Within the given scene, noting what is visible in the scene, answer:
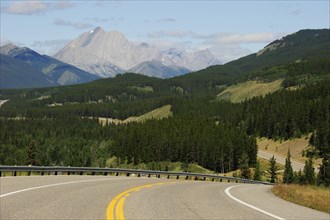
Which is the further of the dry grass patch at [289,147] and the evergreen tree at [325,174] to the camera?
the dry grass patch at [289,147]

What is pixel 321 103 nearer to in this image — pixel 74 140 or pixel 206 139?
pixel 206 139

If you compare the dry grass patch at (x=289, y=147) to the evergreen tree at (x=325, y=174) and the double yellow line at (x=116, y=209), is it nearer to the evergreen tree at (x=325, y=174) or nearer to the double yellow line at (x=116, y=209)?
the evergreen tree at (x=325, y=174)

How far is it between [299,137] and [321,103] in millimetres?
17386

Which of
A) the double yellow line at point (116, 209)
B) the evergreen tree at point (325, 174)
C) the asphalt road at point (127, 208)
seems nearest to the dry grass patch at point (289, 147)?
the evergreen tree at point (325, 174)

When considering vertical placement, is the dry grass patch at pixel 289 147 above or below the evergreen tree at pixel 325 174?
above

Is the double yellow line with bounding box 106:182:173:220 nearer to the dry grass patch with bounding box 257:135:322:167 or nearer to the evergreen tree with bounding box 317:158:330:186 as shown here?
the evergreen tree with bounding box 317:158:330:186

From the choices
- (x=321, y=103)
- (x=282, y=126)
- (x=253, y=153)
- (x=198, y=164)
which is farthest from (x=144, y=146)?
(x=321, y=103)

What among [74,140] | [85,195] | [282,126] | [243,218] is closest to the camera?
[243,218]

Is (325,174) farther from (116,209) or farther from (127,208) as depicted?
(116,209)

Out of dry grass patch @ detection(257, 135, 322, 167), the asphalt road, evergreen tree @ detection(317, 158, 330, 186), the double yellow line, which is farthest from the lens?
dry grass patch @ detection(257, 135, 322, 167)

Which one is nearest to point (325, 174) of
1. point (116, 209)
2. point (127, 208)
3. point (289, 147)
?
point (289, 147)

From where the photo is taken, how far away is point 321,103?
512 ft

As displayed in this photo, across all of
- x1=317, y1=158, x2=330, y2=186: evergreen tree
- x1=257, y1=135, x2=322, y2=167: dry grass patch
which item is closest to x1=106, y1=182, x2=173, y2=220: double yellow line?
x1=317, y1=158, x2=330, y2=186: evergreen tree

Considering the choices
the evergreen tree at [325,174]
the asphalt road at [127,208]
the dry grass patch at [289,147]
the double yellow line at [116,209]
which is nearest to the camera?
the double yellow line at [116,209]
